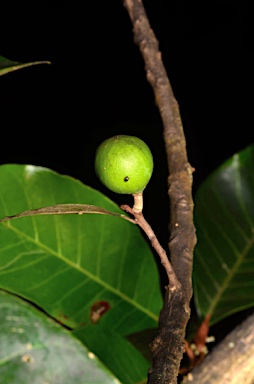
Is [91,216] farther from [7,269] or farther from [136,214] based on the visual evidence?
[136,214]

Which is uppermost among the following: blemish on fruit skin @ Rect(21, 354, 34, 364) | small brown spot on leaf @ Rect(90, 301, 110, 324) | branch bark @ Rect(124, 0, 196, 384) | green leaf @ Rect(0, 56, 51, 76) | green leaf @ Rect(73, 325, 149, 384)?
green leaf @ Rect(0, 56, 51, 76)

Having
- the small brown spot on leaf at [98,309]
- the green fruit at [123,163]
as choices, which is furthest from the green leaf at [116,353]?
the green fruit at [123,163]

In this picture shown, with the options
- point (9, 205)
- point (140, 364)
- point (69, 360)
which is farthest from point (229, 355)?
point (9, 205)

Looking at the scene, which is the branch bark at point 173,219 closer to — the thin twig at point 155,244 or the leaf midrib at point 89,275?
the thin twig at point 155,244

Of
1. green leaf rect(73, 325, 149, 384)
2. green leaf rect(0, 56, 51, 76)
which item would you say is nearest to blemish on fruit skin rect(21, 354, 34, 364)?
green leaf rect(73, 325, 149, 384)

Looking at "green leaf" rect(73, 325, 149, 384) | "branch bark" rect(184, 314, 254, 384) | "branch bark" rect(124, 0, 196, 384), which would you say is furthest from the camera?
"green leaf" rect(73, 325, 149, 384)

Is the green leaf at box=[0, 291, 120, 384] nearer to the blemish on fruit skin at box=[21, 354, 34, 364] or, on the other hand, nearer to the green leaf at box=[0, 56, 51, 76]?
the blemish on fruit skin at box=[21, 354, 34, 364]

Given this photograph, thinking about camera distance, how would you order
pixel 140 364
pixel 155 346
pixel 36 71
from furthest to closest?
pixel 36 71
pixel 140 364
pixel 155 346
